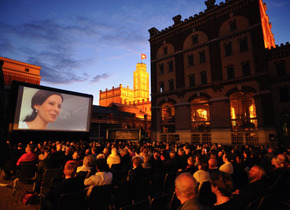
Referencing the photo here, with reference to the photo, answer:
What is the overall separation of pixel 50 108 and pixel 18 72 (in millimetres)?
28201

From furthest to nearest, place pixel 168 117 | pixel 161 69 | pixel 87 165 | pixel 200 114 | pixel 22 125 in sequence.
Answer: pixel 161 69 → pixel 168 117 → pixel 200 114 → pixel 22 125 → pixel 87 165

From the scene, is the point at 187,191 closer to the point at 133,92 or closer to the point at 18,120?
the point at 18,120

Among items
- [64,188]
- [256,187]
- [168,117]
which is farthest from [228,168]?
[168,117]

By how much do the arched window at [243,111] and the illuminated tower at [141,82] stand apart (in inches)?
2765

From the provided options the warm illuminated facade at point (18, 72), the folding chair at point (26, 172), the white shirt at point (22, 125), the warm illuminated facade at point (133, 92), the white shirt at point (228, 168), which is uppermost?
the warm illuminated facade at point (133, 92)

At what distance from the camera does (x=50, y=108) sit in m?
22.5

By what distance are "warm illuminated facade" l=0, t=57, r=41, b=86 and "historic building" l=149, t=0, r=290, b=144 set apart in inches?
1309

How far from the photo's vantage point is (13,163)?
8727 mm

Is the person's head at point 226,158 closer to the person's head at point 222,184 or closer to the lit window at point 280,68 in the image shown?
the person's head at point 222,184

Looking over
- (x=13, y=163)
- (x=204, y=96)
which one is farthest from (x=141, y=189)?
(x=204, y=96)

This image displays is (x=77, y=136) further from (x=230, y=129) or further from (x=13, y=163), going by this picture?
(x=230, y=129)

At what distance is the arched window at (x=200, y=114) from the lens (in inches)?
1068

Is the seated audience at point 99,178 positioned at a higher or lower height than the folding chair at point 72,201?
higher

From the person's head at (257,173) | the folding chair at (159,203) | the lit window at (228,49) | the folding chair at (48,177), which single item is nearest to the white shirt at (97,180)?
the folding chair at (159,203)
